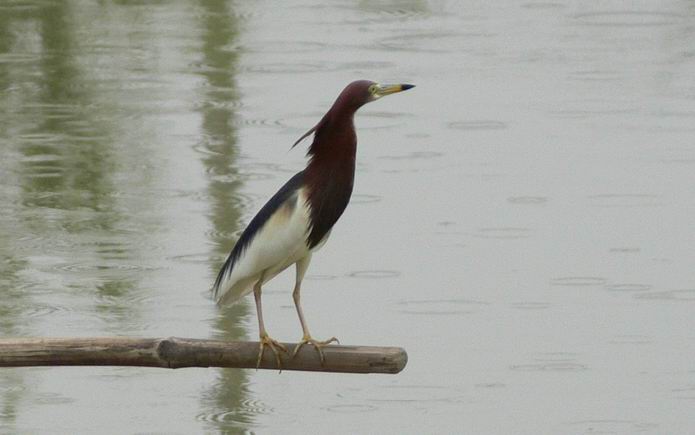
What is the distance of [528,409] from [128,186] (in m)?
3.58

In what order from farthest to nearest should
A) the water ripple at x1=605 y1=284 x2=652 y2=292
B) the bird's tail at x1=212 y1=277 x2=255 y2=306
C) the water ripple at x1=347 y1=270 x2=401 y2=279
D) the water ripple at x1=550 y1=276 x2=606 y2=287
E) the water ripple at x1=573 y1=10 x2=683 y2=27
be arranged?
the water ripple at x1=573 y1=10 x2=683 y2=27 → the water ripple at x1=347 y1=270 x2=401 y2=279 → the water ripple at x1=550 y1=276 x2=606 y2=287 → the water ripple at x1=605 y1=284 x2=652 y2=292 → the bird's tail at x1=212 y1=277 x2=255 y2=306

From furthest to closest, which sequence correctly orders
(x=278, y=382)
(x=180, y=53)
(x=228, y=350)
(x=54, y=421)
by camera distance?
(x=180, y=53)
(x=278, y=382)
(x=54, y=421)
(x=228, y=350)

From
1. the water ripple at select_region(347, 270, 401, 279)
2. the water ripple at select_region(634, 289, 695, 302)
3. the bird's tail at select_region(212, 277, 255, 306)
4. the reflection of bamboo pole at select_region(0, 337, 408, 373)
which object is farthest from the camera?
the water ripple at select_region(347, 270, 401, 279)

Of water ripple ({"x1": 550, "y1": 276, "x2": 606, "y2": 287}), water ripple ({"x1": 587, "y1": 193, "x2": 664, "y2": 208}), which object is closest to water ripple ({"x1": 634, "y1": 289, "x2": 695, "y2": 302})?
water ripple ({"x1": 550, "y1": 276, "x2": 606, "y2": 287})

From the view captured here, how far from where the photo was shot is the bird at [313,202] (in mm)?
4895

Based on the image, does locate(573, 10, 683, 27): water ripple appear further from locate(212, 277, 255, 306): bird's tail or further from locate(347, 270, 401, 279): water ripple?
locate(212, 277, 255, 306): bird's tail

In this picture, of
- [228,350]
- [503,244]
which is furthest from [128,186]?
[228,350]

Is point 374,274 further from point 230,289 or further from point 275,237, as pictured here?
point 275,237

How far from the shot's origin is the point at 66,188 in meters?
9.54

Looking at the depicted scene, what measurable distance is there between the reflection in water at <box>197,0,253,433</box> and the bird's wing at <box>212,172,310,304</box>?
4.49ft

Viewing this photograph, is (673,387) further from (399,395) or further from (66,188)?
(66,188)

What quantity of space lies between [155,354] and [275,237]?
47 centimetres

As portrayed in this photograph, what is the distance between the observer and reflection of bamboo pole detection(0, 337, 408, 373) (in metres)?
4.70

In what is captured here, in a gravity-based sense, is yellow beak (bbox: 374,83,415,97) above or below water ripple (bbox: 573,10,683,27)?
above
